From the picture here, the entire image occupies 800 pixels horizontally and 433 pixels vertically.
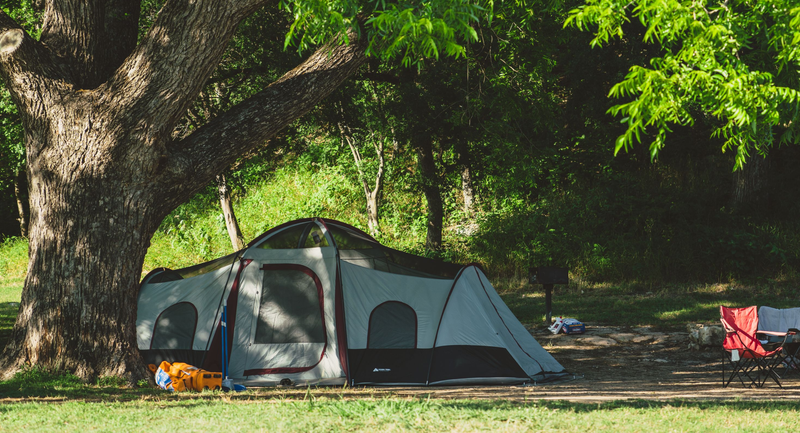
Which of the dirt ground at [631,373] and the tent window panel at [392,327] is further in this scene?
the tent window panel at [392,327]

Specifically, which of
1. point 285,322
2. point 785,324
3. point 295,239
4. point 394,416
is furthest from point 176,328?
point 785,324

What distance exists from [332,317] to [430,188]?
8263mm

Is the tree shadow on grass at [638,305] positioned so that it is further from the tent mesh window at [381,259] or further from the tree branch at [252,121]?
the tree branch at [252,121]

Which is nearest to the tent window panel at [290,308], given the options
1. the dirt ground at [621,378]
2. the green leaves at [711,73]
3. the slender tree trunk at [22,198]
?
the dirt ground at [621,378]

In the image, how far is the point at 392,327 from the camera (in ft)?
24.7

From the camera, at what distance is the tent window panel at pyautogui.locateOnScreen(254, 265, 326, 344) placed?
7.61 meters

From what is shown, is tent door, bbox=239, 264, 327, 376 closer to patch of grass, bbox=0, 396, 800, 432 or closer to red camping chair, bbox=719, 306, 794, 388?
patch of grass, bbox=0, 396, 800, 432

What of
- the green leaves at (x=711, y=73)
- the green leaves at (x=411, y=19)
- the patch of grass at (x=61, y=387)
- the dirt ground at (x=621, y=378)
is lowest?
the dirt ground at (x=621, y=378)

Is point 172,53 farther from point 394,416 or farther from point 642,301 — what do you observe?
point 642,301

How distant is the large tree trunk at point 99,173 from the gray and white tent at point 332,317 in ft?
5.00

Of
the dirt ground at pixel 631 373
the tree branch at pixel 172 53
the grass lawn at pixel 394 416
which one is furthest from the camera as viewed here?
the dirt ground at pixel 631 373

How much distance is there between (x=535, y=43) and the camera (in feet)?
34.2

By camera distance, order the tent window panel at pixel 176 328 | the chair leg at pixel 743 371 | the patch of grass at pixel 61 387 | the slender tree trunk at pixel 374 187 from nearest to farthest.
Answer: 1. the patch of grass at pixel 61 387
2. the chair leg at pixel 743 371
3. the tent window panel at pixel 176 328
4. the slender tree trunk at pixel 374 187

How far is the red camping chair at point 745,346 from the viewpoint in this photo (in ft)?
22.3
